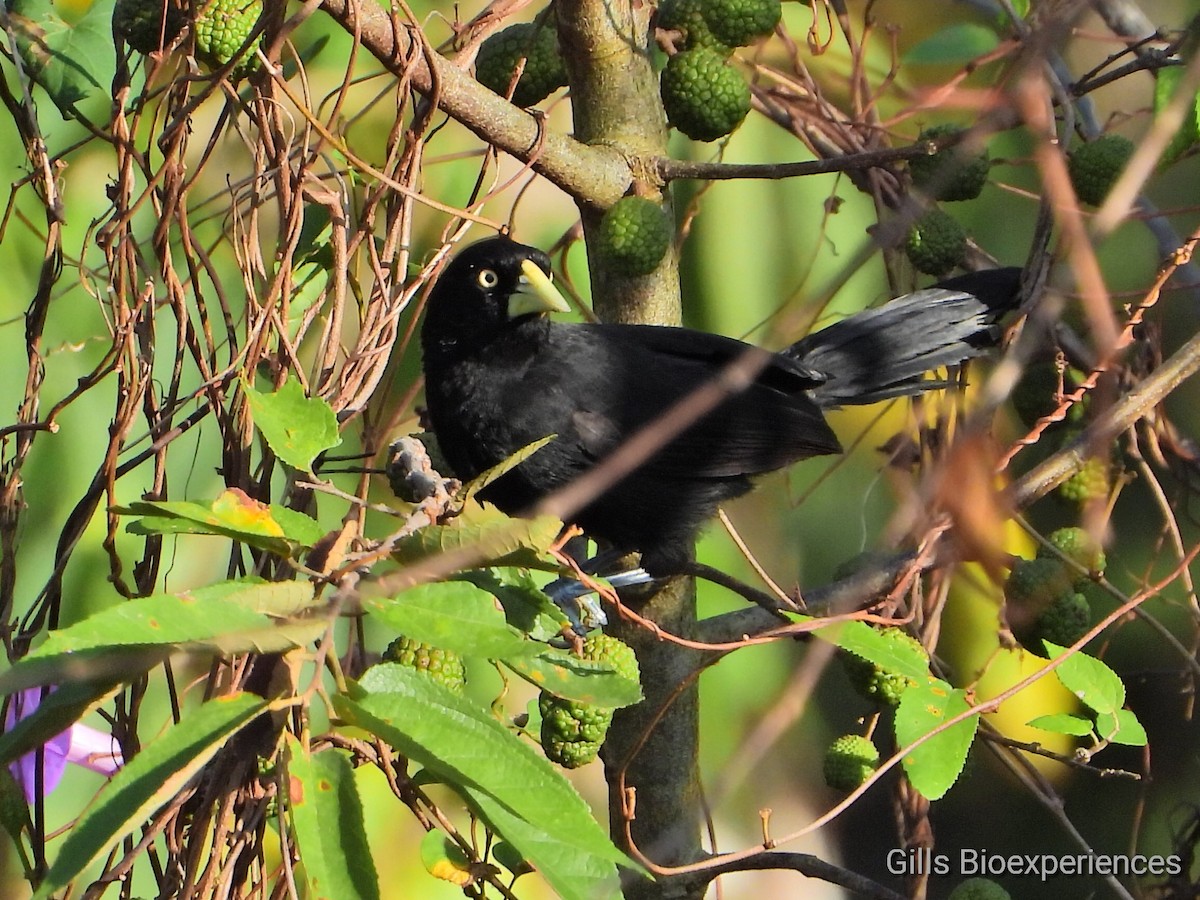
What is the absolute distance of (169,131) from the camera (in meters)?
1.42

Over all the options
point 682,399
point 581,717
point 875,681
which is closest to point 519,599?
point 581,717

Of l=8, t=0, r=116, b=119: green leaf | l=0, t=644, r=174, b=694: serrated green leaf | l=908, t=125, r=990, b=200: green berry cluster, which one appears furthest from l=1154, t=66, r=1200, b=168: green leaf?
l=8, t=0, r=116, b=119: green leaf

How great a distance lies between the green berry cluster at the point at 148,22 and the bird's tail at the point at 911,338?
1.37 meters

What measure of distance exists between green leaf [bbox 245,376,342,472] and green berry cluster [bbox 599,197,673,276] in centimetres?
79

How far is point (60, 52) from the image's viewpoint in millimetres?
1688

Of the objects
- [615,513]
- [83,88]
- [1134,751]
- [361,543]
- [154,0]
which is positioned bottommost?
[1134,751]

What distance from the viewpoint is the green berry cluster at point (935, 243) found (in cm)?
194

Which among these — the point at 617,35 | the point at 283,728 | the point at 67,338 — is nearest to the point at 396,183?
the point at 617,35

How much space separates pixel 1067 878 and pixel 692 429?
4.37ft

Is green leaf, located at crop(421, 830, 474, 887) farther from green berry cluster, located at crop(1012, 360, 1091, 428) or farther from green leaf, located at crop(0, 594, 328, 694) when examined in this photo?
A: green berry cluster, located at crop(1012, 360, 1091, 428)

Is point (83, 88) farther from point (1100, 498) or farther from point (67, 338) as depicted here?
point (1100, 498)

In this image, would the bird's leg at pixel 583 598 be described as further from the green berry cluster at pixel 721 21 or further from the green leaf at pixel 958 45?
the green leaf at pixel 958 45

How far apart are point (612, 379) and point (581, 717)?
3.27 ft

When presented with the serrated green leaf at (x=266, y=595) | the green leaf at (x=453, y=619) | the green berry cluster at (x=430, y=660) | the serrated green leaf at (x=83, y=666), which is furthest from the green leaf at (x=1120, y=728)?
the serrated green leaf at (x=83, y=666)
